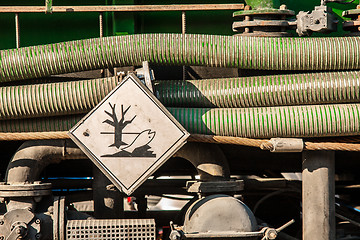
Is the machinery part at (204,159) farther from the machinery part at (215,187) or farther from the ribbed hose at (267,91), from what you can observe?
the ribbed hose at (267,91)

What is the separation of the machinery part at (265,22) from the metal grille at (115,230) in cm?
177

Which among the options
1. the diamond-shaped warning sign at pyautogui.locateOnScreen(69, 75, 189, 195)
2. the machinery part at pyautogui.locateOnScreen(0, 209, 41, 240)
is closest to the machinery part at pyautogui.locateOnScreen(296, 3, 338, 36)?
the diamond-shaped warning sign at pyautogui.locateOnScreen(69, 75, 189, 195)

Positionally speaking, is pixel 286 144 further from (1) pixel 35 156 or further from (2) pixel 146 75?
(1) pixel 35 156

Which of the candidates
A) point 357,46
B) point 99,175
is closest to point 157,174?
point 99,175

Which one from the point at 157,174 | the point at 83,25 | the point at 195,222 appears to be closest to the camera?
the point at 195,222

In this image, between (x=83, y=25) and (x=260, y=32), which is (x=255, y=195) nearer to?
(x=260, y=32)

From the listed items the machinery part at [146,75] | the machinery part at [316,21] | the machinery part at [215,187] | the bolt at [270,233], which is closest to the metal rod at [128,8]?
the machinery part at [316,21]

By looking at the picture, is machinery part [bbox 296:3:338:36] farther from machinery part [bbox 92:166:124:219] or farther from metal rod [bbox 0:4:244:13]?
machinery part [bbox 92:166:124:219]

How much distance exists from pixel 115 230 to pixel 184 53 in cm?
147

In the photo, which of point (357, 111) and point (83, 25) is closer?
point (357, 111)

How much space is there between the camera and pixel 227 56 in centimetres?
456

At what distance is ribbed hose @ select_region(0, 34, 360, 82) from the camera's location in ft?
14.9

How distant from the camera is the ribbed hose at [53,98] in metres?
4.46

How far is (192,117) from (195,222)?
81 cm
